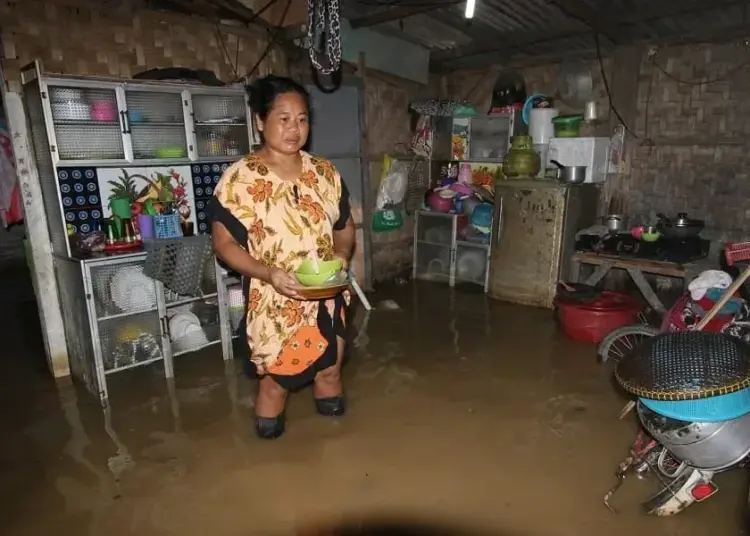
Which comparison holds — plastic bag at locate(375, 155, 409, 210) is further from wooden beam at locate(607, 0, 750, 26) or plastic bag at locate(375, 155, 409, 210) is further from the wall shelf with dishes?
wooden beam at locate(607, 0, 750, 26)

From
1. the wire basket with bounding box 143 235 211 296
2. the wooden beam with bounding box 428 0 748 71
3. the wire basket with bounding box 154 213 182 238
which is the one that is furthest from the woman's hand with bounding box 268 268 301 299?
the wooden beam with bounding box 428 0 748 71

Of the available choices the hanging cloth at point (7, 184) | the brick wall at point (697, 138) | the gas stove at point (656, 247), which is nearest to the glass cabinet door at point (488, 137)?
the brick wall at point (697, 138)

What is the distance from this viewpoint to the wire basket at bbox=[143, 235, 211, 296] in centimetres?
294

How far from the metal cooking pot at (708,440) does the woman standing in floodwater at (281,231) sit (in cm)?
136

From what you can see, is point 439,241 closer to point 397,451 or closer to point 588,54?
point 588,54

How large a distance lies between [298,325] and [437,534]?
0.99 metres

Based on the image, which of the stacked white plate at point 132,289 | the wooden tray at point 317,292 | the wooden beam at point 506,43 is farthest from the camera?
the wooden beam at point 506,43

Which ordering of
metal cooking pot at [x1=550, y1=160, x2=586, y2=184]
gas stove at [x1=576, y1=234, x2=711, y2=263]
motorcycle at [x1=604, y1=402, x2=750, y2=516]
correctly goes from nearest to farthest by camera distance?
motorcycle at [x1=604, y1=402, x2=750, y2=516] → gas stove at [x1=576, y1=234, x2=711, y2=263] → metal cooking pot at [x1=550, y1=160, x2=586, y2=184]

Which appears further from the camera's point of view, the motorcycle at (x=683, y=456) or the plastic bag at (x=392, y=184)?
the plastic bag at (x=392, y=184)

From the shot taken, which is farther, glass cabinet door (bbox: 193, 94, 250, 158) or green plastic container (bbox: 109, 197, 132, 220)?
glass cabinet door (bbox: 193, 94, 250, 158)

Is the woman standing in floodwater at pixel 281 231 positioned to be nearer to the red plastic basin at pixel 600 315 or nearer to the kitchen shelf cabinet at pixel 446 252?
the red plastic basin at pixel 600 315

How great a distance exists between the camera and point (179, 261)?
3.05 meters

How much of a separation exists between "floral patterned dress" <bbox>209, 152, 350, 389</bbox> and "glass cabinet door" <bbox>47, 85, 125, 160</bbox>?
4.27 ft

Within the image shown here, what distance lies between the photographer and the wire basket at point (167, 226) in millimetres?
3232
